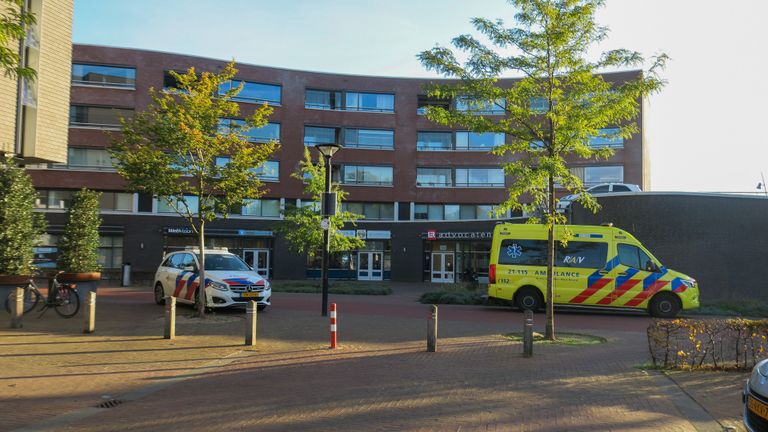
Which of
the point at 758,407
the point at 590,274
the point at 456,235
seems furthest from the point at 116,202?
the point at 758,407

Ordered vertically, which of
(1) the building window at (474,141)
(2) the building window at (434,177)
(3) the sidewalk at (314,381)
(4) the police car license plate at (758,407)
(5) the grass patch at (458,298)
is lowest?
(5) the grass patch at (458,298)

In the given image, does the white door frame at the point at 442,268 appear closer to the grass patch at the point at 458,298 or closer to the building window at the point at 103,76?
the grass patch at the point at 458,298

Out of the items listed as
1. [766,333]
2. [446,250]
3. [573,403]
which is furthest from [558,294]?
[446,250]

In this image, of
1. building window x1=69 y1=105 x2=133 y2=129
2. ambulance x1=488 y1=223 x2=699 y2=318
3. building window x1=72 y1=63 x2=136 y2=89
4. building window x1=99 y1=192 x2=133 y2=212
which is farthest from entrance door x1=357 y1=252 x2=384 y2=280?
ambulance x1=488 y1=223 x2=699 y2=318

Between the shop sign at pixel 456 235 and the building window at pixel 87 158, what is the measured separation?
2242 centimetres

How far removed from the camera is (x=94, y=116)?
127 ft

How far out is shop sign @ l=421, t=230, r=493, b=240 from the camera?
40.6m

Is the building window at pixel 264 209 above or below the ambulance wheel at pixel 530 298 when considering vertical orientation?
above

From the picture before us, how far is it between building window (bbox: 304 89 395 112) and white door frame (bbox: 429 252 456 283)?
1178cm

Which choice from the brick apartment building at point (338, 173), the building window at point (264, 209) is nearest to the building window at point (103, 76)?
the brick apartment building at point (338, 173)

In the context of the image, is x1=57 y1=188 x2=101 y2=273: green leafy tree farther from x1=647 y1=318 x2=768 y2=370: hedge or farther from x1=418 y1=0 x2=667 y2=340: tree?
x1=647 y1=318 x2=768 y2=370: hedge

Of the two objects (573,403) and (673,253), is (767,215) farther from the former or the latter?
(573,403)

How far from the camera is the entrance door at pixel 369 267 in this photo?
143 ft

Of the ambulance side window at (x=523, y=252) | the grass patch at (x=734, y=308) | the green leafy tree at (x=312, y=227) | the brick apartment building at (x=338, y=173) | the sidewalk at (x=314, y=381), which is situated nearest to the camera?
the sidewalk at (x=314, y=381)
